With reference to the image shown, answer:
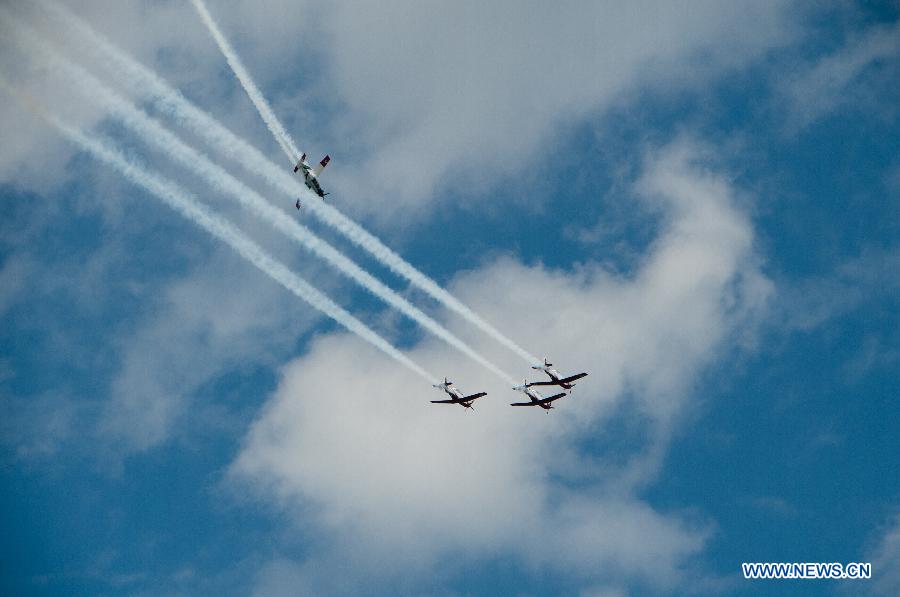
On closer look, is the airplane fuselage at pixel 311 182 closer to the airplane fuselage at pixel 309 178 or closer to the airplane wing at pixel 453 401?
the airplane fuselage at pixel 309 178

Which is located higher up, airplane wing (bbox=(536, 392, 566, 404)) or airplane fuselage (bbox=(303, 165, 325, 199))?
airplane fuselage (bbox=(303, 165, 325, 199))

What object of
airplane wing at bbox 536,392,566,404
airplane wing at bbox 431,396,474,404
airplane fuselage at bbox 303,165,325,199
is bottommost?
airplane wing at bbox 431,396,474,404

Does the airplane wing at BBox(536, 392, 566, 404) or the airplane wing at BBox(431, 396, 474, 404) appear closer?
the airplane wing at BBox(431, 396, 474, 404)

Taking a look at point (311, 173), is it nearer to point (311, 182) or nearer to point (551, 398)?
point (311, 182)

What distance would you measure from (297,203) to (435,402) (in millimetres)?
21493

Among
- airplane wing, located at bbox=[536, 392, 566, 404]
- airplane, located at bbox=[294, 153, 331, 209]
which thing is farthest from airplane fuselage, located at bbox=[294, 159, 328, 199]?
airplane wing, located at bbox=[536, 392, 566, 404]

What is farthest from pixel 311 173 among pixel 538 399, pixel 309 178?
pixel 538 399

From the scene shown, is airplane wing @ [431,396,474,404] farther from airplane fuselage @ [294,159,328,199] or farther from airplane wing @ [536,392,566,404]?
airplane fuselage @ [294,159,328,199]

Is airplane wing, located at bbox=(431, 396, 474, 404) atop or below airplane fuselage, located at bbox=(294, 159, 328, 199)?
below

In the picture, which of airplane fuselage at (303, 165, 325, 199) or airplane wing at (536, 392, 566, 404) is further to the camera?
airplane wing at (536, 392, 566, 404)

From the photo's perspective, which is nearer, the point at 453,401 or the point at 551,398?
the point at 453,401

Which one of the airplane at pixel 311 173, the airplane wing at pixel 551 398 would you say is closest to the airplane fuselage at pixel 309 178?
the airplane at pixel 311 173

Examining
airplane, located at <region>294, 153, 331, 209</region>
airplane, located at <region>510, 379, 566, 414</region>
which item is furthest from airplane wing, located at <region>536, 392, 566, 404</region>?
airplane, located at <region>294, 153, 331, 209</region>

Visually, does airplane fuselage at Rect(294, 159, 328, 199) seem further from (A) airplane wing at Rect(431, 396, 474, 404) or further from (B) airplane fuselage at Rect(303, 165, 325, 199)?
(A) airplane wing at Rect(431, 396, 474, 404)
